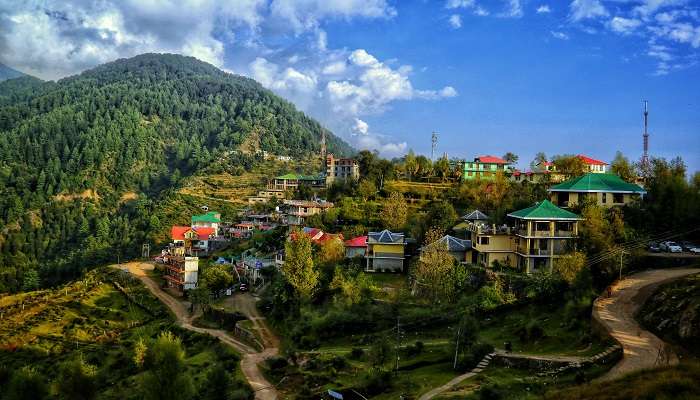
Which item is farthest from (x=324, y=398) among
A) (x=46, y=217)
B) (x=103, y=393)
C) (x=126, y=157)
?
(x=126, y=157)

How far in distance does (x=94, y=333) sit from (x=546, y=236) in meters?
34.2

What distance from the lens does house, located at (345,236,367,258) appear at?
131ft

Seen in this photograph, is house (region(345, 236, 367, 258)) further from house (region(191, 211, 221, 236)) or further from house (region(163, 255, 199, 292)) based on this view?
house (region(191, 211, 221, 236))

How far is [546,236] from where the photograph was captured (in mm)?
30469

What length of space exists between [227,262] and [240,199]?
41035 millimetres

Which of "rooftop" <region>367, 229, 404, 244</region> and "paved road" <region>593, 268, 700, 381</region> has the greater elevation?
"rooftop" <region>367, 229, 404, 244</region>

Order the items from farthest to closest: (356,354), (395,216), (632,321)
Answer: (395,216) → (356,354) → (632,321)

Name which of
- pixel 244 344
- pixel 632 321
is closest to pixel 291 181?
pixel 244 344

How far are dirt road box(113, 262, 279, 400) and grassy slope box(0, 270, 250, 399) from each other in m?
0.72

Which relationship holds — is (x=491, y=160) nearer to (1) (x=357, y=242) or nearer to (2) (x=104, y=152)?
(1) (x=357, y=242)

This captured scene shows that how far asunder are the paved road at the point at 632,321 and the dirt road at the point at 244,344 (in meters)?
13.6

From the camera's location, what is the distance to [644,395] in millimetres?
10328

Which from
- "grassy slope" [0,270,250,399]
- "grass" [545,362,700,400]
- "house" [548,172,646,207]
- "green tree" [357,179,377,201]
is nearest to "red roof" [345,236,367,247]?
"grassy slope" [0,270,250,399]

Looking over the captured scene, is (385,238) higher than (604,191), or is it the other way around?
(604,191)
